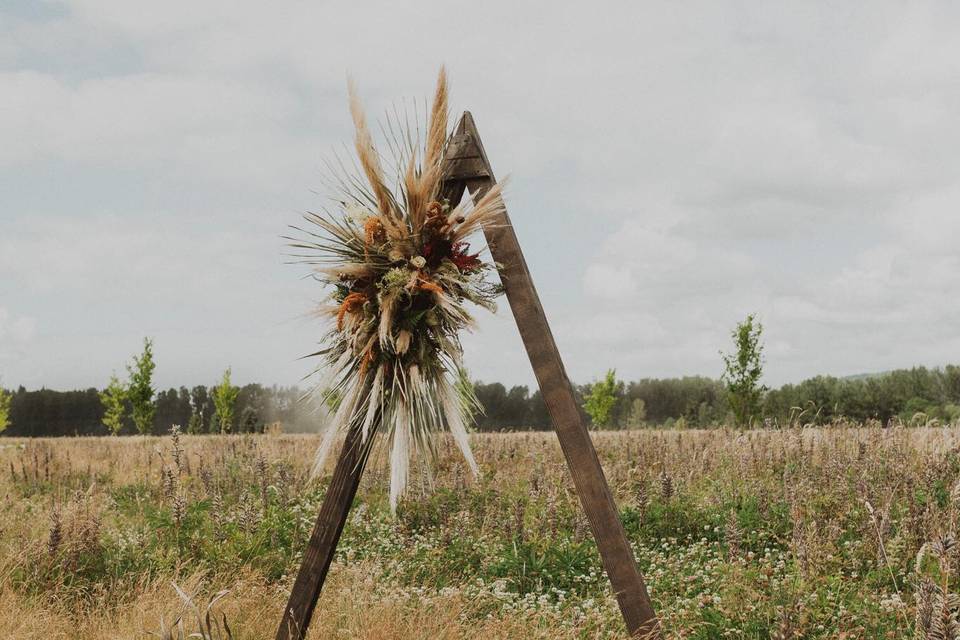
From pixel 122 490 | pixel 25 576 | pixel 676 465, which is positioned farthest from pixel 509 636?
pixel 122 490

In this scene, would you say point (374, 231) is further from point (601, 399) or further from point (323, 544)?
point (601, 399)

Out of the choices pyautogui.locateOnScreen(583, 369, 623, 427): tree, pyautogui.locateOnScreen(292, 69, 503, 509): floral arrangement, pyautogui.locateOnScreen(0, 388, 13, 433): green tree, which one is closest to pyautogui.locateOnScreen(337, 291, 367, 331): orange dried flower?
pyautogui.locateOnScreen(292, 69, 503, 509): floral arrangement

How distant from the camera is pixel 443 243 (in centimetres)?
345

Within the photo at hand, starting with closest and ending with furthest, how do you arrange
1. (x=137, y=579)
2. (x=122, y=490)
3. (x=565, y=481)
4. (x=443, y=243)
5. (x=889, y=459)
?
(x=443, y=243) → (x=137, y=579) → (x=889, y=459) → (x=565, y=481) → (x=122, y=490)

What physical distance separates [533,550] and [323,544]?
2428 millimetres

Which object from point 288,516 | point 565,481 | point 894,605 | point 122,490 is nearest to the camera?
point 894,605

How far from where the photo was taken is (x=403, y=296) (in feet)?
11.3

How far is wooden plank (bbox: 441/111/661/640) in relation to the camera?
3408 mm

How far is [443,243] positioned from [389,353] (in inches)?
22.6

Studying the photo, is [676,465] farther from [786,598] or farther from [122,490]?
[122,490]

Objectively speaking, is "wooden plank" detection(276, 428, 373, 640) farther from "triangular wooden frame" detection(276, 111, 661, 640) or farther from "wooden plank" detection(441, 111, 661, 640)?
"wooden plank" detection(441, 111, 661, 640)

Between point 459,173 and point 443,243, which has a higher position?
point 459,173

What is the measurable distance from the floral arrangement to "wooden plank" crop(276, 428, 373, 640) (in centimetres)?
23

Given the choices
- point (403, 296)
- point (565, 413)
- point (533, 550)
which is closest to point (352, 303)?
point (403, 296)
